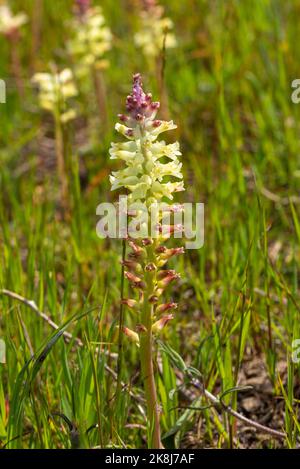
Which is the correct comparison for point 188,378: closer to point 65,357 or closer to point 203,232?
point 65,357

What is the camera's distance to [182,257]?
3.11 meters

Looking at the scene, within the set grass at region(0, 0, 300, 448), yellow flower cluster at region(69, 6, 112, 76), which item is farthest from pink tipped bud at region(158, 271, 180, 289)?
yellow flower cluster at region(69, 6, 112, 76)

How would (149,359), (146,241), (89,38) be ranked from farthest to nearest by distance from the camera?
1. (89,38)
2. (149,359)
3. (146,241)

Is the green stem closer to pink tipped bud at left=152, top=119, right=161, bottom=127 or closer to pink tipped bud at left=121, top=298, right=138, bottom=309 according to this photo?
pink tipped bud at left=121, top=298, right=138, bottom=309

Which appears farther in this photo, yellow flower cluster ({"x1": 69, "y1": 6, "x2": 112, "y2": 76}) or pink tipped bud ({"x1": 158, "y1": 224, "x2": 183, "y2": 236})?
yellow flower cluster ({"x1": 69, "y1": 6, "x2": 112, "y2": 76})

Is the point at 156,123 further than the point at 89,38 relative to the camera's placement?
No

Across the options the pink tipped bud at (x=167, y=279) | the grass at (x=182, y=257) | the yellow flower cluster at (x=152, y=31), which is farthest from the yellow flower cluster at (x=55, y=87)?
the pink tipped bud at (x=167, y=279)

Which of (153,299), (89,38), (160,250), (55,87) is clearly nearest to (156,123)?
(160,250)

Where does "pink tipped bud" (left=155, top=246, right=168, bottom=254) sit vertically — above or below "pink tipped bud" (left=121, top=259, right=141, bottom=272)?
above

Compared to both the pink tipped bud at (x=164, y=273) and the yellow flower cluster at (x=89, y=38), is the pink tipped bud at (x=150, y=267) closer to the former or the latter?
the pink tipped bud at (x=164, y=273)

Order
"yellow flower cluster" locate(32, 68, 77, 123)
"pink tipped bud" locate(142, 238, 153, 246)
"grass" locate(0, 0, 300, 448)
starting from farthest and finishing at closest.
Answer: "yellow flower cluster" locate(32, 68, 77, 123)
"grass" locate(0, 0, 300, 448)
"pink tipped bud" locate(142, 238, 153, 246)

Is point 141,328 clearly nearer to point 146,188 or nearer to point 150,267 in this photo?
point 150,267

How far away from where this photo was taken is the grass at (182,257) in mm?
2275

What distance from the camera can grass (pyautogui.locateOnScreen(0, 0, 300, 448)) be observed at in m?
2.28
